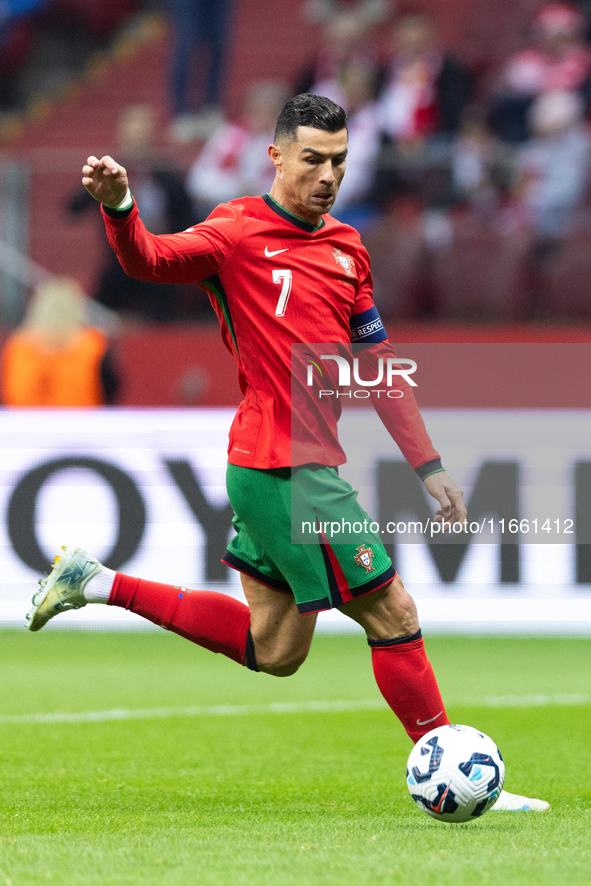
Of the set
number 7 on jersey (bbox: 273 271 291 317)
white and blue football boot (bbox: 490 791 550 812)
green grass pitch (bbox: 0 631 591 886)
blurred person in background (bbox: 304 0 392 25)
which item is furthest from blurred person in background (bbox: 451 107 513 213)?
white and blue football boot (bbox: 490 791 550 812)

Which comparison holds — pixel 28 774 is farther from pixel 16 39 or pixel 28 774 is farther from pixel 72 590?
pixel 16 39

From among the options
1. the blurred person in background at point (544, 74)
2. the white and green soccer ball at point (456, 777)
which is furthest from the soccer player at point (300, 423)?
the blurred person in background at point (544, 74)

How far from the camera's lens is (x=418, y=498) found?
861 cm

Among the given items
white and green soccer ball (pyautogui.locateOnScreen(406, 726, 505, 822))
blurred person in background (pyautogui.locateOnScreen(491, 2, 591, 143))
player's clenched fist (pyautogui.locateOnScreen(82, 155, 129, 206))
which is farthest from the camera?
blurred person in background (pyautogui.locateOnScreen(491, 2, 591, 143))

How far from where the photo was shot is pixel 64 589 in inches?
173

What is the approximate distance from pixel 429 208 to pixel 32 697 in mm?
5187

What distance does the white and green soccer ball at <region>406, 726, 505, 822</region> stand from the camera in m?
3.79

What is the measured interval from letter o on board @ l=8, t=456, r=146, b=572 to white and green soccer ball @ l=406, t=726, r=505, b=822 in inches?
200

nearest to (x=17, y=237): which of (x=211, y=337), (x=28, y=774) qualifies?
(x=211, y=337)

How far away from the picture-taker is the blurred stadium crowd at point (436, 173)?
10.0m

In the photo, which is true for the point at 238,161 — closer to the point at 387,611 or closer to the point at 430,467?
the point at 430,467

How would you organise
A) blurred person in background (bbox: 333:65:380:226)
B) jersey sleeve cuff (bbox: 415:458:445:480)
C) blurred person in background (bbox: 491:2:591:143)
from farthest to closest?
blurred person in background (bbox: 491:2:591:143), blurred person in background (bbox: 333:65:380:226), jersey sleeve cuff (bbox: 415:458:445:480)

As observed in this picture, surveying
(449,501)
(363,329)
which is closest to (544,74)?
(363,329)

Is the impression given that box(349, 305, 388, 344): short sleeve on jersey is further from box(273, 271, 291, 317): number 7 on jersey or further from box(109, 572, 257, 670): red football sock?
box(109, 572, 257, 670): red football sock
